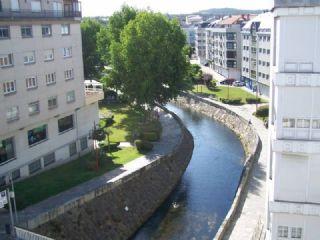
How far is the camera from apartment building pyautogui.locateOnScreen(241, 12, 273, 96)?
284ft

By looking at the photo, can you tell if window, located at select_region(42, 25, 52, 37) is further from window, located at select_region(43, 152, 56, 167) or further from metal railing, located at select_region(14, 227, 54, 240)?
metal railing, located at select_region(14, 227, 54, 240)

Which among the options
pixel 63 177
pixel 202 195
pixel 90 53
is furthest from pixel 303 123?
pixel 90 53

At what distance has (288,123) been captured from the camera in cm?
2245

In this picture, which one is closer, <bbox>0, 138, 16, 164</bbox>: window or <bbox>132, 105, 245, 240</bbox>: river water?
<bbox>132, 105, 245, 240</bbox>: river water

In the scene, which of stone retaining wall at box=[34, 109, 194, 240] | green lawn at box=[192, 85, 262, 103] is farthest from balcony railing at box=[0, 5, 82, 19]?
green lawn at box=[192, 85, 262, 103]

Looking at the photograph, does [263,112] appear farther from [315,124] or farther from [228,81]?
[315,124]

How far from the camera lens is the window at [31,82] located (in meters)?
41.8

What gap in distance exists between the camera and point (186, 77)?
224ft

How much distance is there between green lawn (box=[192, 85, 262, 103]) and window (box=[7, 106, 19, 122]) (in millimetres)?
50994

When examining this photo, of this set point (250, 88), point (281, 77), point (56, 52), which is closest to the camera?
point (281, 77)

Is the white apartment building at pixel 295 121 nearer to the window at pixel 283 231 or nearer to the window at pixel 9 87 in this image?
the window at pixel 283 231

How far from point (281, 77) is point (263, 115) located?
5051cm

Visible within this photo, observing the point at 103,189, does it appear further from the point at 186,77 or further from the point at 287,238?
the point at 186,77

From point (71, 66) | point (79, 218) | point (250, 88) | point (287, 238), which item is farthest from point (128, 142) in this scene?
point (250, 88)
